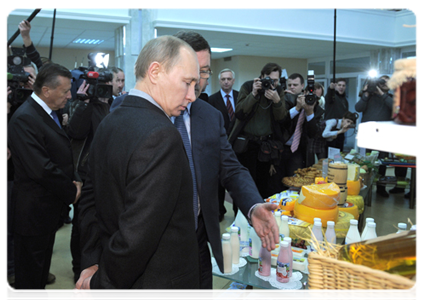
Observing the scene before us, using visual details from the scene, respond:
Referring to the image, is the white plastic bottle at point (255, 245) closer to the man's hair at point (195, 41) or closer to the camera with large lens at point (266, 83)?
the man's hair at point (195, 41)

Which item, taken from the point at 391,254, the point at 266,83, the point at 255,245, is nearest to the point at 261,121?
the point at 266,83

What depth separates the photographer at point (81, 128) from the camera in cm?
241

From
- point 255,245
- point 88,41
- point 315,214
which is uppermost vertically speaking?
point 88,41

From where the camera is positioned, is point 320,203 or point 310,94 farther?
point 310,94

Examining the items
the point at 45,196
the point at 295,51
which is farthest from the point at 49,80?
the point at 295,51

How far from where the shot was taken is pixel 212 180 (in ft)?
4.29

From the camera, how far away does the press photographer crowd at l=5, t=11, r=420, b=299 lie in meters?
0.98

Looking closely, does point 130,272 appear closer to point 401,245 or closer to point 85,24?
point 401,245

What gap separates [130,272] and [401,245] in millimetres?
626

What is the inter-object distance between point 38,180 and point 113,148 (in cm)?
119

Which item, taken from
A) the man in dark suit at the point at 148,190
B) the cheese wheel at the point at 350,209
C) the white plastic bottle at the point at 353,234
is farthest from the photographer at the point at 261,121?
the man in dark suit at the point at 148,190

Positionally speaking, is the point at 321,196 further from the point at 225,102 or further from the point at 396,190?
the point at 396,190

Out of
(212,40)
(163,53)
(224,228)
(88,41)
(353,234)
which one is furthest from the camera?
(88,41)

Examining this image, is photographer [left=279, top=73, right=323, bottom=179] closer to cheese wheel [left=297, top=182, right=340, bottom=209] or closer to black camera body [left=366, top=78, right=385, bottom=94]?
black camera body [left=366, top=78, right=385, bottom=94]
